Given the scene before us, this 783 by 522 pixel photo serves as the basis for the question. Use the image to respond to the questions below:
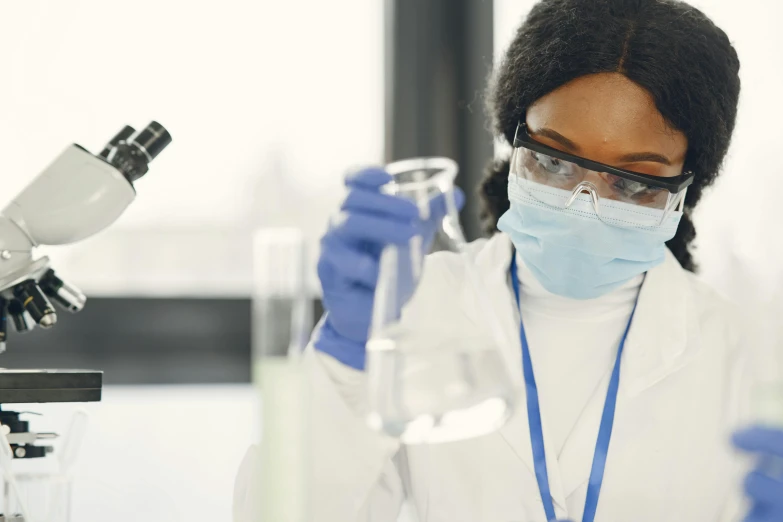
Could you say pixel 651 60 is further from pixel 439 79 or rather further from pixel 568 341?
pixel 439 79

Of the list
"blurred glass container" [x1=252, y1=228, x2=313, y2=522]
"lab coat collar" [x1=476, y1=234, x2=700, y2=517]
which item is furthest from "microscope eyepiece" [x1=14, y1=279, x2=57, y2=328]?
"lab coat collar" [x1=476, y1=234, x2=700, y2=517]

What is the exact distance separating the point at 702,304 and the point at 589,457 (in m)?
0.43

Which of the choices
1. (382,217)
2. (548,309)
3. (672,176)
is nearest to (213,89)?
(548,309)

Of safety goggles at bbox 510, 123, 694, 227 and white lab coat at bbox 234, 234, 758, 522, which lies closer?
safety goggles at bbox 510, 123, 694, 227

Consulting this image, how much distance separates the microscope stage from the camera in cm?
132

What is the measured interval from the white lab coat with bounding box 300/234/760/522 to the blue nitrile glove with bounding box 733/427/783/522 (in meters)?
0.55

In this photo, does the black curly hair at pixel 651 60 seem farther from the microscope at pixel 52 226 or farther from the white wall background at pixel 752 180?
the microscope at pixel 52 226

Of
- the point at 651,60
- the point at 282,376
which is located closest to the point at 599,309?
the point at 651,60

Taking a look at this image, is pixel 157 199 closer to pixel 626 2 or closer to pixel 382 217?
pixel 626 2

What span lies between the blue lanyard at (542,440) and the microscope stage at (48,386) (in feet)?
2.47

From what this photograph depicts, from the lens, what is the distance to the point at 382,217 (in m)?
1.04

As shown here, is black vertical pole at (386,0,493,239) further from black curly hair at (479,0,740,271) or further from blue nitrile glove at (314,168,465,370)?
blue nitrile glove at (314,168,465,370)

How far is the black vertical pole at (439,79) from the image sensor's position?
2955 mm

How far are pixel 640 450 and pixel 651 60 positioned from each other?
28.2 inches
